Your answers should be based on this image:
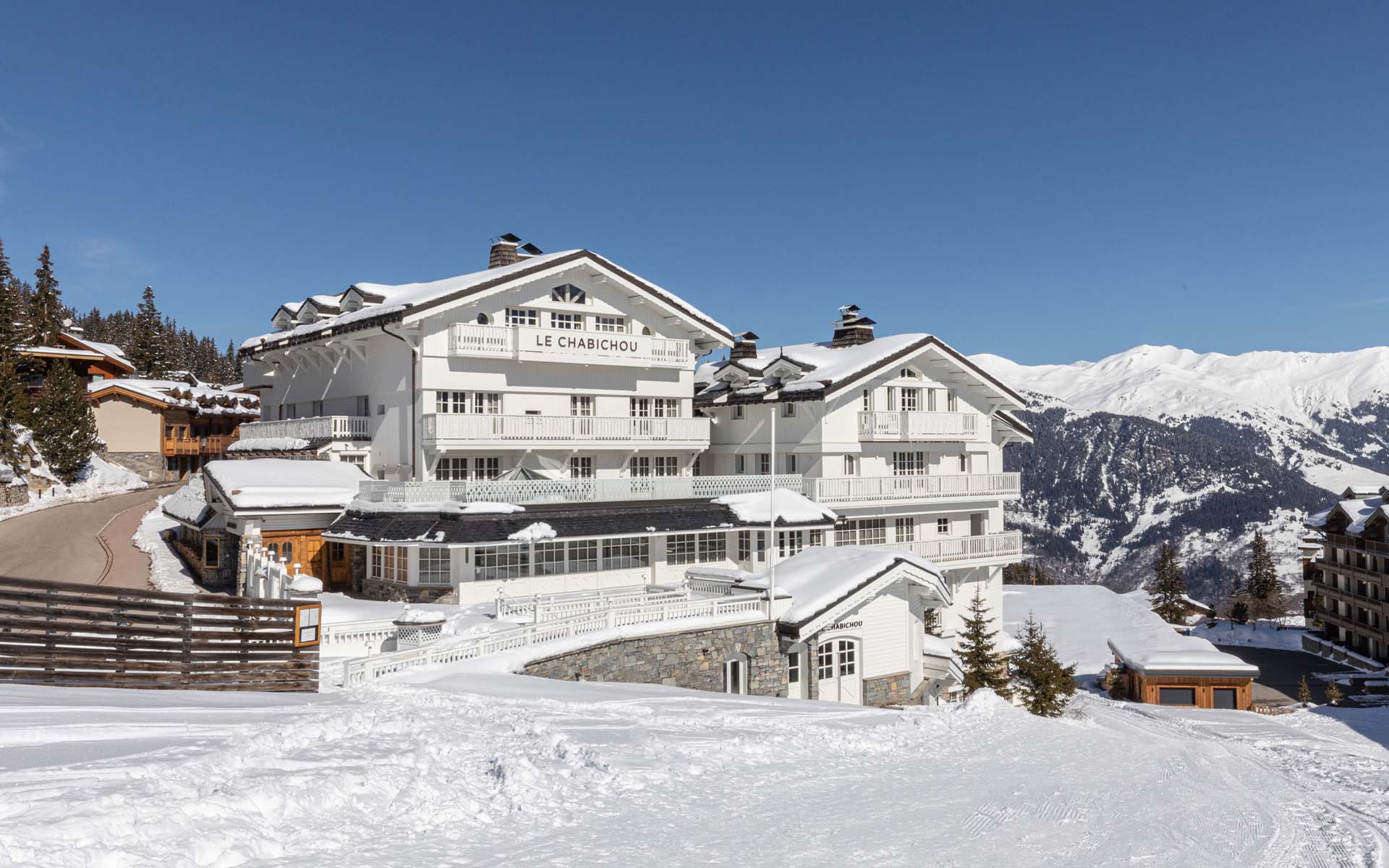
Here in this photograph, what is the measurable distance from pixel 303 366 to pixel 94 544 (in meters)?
11.4

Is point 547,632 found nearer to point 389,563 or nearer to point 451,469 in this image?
point 389,563

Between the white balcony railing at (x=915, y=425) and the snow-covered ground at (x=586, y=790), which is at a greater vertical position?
the white balcony railing at (x=915, y=425)

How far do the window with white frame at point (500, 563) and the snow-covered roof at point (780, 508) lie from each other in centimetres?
886

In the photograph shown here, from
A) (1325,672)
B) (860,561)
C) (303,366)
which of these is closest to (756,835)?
(860,561)

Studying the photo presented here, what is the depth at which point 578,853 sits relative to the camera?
881 centimetres

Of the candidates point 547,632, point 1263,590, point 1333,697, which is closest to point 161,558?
point 547,632

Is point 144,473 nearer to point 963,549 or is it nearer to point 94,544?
point 94,544

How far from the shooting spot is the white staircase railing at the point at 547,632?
18062mm

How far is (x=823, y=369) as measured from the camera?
4156cm

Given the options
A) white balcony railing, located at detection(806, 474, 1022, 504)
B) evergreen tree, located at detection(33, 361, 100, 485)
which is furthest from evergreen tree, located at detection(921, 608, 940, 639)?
evergreen tree, located at detection(33, 361, 100, 485)

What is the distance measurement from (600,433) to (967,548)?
1875cm

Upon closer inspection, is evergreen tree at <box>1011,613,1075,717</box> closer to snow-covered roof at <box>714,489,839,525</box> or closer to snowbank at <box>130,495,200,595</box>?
snow-covered roof at <box>714,489,839,525</box>

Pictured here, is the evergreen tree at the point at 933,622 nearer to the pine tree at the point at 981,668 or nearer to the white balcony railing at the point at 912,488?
the white balcony railing at the point at 912,488

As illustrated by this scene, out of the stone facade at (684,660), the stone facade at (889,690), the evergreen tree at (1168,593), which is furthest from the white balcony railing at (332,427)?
the evergreen tree at (1168,593)
